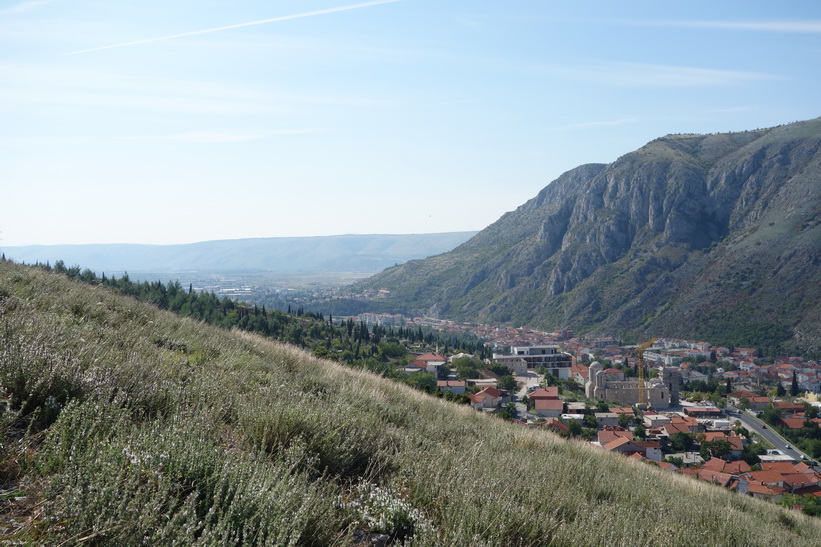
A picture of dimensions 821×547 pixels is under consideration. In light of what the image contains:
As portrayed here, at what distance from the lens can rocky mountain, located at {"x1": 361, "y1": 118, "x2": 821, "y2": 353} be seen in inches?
3063

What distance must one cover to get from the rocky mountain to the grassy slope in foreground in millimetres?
81259

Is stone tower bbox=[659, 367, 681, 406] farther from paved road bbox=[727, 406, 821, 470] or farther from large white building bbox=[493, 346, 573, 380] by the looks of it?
large white building bbox=[493, 346, 573, 380]

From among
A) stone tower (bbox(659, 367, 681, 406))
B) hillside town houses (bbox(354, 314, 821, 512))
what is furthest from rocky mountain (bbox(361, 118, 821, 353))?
stone tower (bbox(659, 367, 681, 406))

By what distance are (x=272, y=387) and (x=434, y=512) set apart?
2104 millimetres

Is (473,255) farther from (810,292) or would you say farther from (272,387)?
(272,387)

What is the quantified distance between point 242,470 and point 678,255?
105 m

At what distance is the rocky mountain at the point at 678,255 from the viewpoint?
77.8m

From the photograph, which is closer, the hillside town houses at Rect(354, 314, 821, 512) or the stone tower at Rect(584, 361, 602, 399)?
the hillside town houses at Rect(354, 314, 821, 512)

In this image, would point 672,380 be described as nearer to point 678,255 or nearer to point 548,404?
point 548,404

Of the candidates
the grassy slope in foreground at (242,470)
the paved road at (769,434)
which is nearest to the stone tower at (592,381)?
the paved road at (769,434)

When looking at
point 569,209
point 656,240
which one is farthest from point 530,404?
point 569,209

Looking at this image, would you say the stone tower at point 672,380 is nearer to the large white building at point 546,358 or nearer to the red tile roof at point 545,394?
the large white building at point 546,358

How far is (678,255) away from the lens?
3752 inches

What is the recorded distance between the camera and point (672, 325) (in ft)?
273
